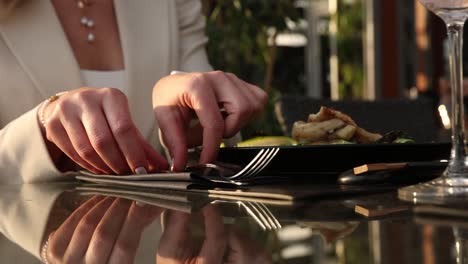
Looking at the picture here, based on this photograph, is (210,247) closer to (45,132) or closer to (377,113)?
(45,132)

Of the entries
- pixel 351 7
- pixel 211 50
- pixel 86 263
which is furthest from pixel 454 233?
pixel 351 7

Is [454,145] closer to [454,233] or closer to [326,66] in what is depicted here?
[454,233]

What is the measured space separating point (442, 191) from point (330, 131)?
17.7 inches

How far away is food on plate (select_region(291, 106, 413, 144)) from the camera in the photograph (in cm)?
118

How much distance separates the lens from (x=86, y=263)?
490 millimetres

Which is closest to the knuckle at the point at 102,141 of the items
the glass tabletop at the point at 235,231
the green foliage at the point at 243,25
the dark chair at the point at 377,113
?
the glass tabletop at the point at 235,231

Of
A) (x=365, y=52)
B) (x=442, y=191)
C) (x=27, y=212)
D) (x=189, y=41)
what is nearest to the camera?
(x=442, y=191)

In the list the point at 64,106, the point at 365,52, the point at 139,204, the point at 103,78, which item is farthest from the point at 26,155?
the point at 365,52

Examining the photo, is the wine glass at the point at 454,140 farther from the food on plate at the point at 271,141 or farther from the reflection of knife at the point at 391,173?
the food on plate at the point at 271,141

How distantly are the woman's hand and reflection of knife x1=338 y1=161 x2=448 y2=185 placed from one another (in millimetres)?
282

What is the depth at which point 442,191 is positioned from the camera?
735mm

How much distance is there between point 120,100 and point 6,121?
87 cm

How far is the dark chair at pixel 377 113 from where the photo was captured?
2.18 meters

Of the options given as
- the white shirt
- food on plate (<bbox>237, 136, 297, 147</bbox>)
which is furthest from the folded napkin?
the white shirt
